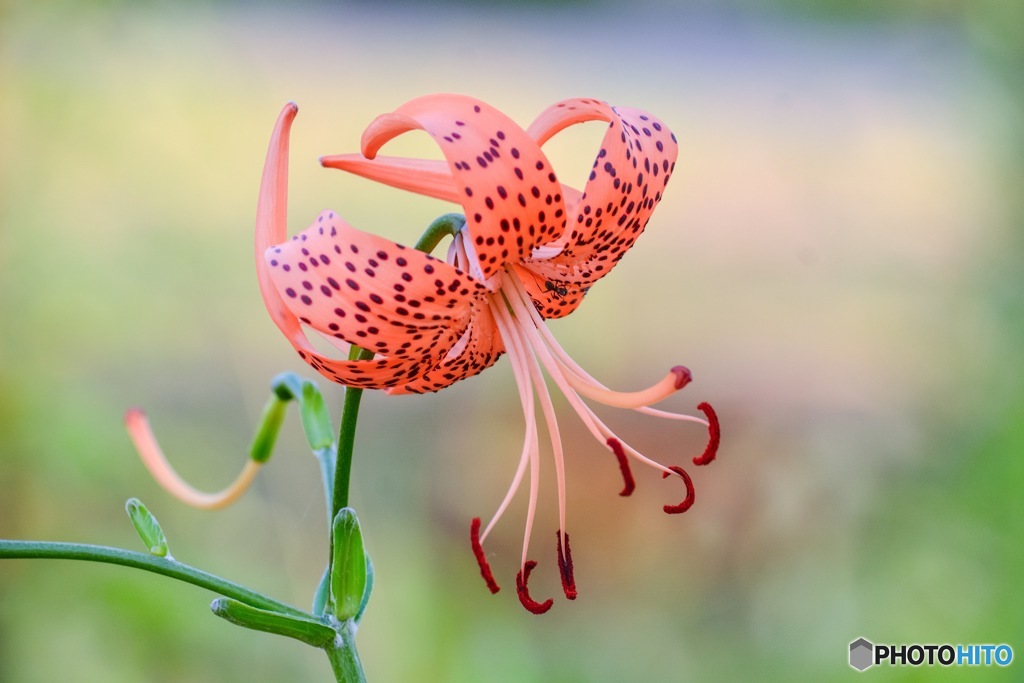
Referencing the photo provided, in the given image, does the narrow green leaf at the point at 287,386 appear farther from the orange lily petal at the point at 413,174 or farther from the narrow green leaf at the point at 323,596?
the orange lily petal at the point at 413,174

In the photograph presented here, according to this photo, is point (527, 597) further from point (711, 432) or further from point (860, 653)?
point (860, 653)

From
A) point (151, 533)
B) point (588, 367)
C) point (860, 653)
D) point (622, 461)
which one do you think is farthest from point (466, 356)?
point (588, 367)

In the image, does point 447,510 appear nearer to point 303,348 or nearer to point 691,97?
point 303,348

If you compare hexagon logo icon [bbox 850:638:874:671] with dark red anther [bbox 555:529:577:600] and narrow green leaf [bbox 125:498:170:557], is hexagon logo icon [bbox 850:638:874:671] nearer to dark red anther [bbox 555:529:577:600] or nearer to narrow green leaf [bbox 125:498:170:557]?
dark red anther [bbox 555:529:577:600]

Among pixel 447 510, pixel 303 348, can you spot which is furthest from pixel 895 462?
pixel 303 348

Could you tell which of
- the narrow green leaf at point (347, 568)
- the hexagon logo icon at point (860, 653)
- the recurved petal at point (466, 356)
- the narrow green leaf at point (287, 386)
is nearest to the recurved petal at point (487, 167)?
the recurved petal at point (466, 356)

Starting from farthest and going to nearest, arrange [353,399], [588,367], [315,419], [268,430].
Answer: [588,367], [268,430], [315,419], [353,399]
